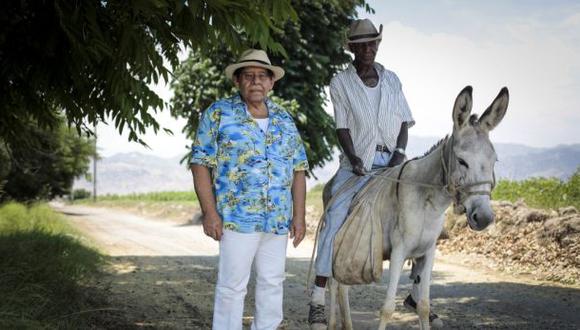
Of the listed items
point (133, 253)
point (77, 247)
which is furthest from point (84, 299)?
point (133, 253)

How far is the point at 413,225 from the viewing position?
16.1 ft

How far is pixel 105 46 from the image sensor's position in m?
4.67

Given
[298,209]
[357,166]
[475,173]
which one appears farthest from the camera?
[357,166]

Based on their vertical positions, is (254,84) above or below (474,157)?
above

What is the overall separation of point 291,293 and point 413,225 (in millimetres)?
4375

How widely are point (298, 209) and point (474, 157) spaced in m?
1.40

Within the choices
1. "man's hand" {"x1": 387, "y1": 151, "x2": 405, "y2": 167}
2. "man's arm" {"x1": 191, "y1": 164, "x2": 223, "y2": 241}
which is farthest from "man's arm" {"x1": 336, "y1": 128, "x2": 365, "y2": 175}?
"man's arm" {"x1": 191, "y1": 164, "x2": 223, "y2": 241}

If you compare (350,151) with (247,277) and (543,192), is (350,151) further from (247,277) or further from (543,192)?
(543,192)

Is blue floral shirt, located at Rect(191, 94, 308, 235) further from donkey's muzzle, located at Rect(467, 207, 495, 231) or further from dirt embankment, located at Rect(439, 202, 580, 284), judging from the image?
dirt embankment, located at Rect(439, 202, 580, 284)

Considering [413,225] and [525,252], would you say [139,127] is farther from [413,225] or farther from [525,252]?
[525,252]

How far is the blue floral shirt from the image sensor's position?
4.28 m

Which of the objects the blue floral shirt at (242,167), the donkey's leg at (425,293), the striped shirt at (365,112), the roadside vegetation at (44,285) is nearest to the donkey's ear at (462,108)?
the striped shirt at (365,112)

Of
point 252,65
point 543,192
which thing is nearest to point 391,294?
point 252,65

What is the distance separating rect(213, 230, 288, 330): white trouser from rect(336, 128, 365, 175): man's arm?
3.63ft
